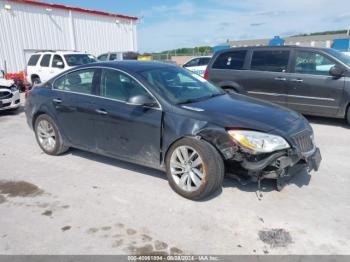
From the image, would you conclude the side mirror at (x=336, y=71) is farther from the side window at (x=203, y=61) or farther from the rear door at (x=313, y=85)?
the side window at (x=203, y=61)

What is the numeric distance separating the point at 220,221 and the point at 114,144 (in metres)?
1.84

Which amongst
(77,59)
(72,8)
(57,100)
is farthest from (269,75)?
(72,8)

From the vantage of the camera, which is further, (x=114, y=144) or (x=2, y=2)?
(x=2, y=2)

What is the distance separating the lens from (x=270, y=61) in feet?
24.7

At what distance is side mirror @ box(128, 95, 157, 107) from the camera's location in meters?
3.81

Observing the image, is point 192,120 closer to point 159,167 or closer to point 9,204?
point 159,167

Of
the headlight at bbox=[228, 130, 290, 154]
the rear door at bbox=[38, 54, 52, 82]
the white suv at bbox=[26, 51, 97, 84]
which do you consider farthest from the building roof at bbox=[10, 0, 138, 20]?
the headlight at bbox=[228, 130, 290, 154]

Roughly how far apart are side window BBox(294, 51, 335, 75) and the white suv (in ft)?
31.2

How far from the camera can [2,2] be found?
59.7 ft

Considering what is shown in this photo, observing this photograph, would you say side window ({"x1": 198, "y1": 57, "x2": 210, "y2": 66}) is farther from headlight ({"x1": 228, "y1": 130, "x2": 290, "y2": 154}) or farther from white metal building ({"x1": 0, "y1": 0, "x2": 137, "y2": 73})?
headlight ({"x1": 228, "y1": 130, "x2": 290, "y2": 154})

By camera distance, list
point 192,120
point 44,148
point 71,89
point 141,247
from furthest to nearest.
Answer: point 44,148 < point 71,89 < point 192,120 < point 141,247

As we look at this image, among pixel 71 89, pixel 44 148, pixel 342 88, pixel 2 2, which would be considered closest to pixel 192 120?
pixel 71 89

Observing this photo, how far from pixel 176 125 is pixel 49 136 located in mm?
2712

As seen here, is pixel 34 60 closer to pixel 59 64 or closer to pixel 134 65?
pixel 59 64
